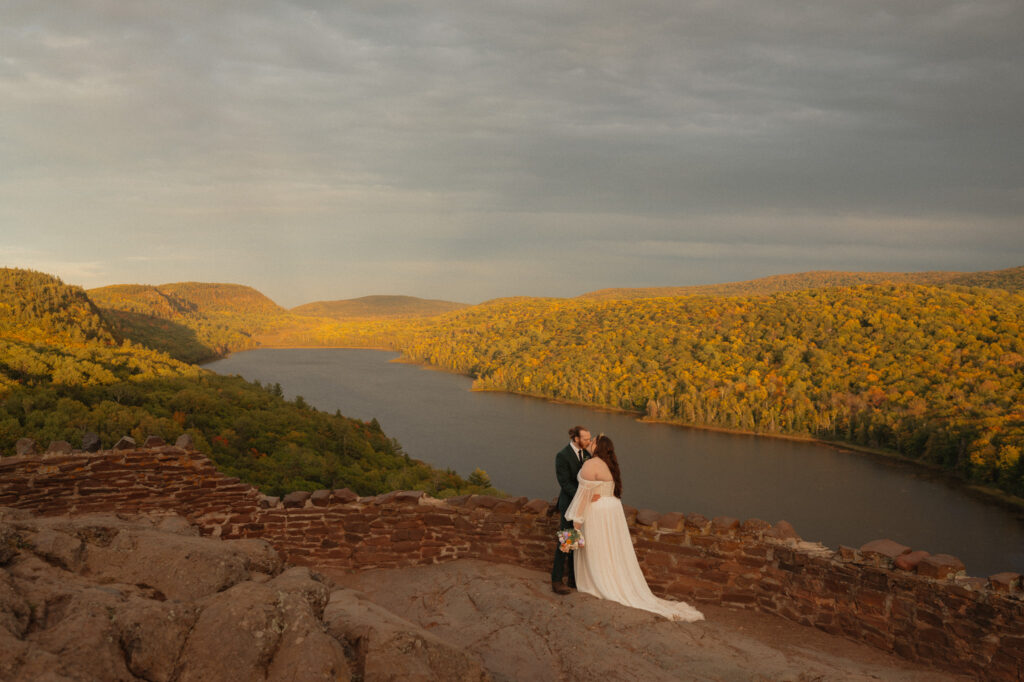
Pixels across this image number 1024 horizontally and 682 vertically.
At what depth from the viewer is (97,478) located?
21.3 feet

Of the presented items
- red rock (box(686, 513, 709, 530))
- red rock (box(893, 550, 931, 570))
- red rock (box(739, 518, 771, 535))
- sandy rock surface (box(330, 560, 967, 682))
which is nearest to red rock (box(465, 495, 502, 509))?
sandy rock surface (box(330, 560, 967, 682))

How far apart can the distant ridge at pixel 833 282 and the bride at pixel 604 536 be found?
123m

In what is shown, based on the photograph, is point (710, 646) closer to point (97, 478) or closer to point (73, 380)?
point (97, 478)

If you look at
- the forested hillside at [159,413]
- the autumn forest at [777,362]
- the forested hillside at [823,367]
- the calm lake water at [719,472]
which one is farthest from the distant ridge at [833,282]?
the forested hillside at [159,413]

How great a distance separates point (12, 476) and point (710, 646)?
6.86m

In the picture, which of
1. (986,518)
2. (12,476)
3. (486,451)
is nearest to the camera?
(12,476)

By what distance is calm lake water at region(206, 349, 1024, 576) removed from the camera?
38875 millimetres

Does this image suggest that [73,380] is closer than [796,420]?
Yes

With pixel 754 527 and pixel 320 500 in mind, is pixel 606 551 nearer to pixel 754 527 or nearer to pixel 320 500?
pixel 754 527

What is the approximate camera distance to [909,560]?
17.5 ft

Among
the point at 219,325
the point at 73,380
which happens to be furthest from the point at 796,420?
the point at 219,325

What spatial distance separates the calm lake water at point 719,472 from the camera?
38875mm

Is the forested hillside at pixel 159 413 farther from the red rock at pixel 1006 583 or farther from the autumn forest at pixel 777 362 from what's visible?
the red rock at pixel 1006 583

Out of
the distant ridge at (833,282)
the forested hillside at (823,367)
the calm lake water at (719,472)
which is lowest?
the calm lake water at (719,472)
